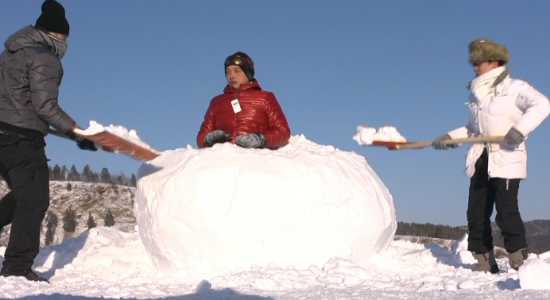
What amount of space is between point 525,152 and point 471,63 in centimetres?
92

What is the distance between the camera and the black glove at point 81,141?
4.52 m

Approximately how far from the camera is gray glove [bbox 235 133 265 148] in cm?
536

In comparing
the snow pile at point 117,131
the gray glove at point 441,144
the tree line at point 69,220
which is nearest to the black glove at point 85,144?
the snow pile at point 117,131

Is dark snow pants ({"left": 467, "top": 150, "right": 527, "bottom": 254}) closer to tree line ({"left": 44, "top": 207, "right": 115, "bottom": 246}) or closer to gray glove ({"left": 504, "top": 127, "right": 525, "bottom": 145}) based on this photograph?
gray glove ({"left": 504, "top": 127, "right": 525, "bottom": 145})

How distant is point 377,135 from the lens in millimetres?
5434

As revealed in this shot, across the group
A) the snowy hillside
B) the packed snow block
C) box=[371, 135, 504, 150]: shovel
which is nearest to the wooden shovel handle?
box=[371, 135, 504, 150]: shovel

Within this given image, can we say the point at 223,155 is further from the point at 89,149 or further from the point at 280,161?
the point at 89,149

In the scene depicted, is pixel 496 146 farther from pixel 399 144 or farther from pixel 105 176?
pixel 105 176

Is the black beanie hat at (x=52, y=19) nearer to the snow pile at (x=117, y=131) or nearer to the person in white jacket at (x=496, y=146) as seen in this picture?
the snow pile at (x=117, y=131)

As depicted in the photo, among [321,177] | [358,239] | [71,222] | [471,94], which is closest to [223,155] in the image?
[321,177]

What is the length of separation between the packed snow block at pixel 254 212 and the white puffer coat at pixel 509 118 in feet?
3.80

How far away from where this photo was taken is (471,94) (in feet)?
16.3

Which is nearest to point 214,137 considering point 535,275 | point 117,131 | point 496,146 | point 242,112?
point 242,112

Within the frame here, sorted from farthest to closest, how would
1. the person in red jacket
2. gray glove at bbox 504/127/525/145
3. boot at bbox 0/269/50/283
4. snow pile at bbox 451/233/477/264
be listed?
the person in red jacket, snow pile at bbox 451/233/477/264, gray glove at bbox 504/127/525/145, boot at bbox 0/269/50/283
